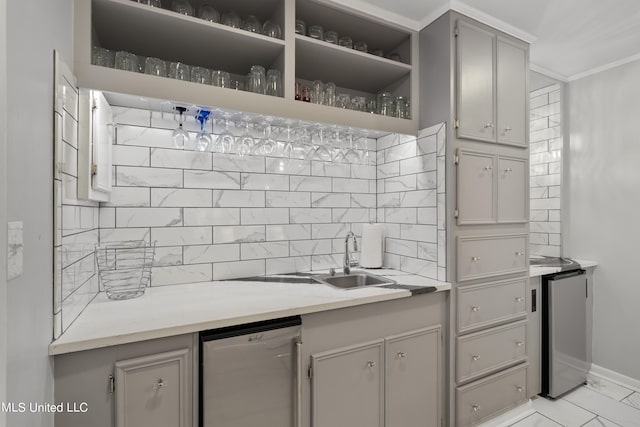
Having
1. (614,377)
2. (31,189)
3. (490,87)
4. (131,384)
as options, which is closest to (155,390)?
(131,384)

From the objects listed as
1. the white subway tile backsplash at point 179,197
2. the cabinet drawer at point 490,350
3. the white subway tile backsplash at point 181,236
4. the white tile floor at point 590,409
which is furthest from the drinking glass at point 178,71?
the white tile floor at point 590,409

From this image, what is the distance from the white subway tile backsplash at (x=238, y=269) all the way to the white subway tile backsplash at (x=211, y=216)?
0.26 m

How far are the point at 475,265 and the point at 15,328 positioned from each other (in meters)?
2.05

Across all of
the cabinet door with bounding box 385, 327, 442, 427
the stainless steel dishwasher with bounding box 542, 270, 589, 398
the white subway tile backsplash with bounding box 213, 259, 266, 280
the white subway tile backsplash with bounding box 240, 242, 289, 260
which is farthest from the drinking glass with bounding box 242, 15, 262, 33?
the stainless steel dishwasher with bounding box 542, 270, 589, 398

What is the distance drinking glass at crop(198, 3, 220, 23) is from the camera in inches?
63.7

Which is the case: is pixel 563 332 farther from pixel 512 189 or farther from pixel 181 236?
pixel 181 236

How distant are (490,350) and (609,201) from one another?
1.74 metres

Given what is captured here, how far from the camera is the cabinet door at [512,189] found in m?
2.04

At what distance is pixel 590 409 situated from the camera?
2.23 meters

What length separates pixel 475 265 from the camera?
6.31 feet

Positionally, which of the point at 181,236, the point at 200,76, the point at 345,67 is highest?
the point at 345,67

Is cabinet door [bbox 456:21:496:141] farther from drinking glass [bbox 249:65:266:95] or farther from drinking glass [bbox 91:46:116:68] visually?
drinking glass [bbox 91:46:116:68]

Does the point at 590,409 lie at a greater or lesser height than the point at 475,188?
lesser

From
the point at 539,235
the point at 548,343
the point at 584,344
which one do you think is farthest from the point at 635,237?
the point at 548,343
